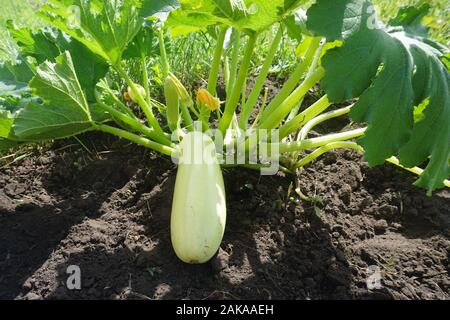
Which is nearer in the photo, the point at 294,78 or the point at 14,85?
the point at 294,78

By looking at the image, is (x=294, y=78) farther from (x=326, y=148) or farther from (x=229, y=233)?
(x=229, y=233)

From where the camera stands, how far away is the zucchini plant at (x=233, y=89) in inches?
53.0

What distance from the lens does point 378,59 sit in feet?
4.40

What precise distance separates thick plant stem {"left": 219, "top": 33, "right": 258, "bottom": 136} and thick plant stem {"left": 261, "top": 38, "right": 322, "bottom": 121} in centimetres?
17

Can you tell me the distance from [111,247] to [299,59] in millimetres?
1486

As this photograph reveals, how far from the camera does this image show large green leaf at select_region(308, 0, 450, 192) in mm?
1329

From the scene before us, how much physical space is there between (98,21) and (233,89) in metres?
0.52

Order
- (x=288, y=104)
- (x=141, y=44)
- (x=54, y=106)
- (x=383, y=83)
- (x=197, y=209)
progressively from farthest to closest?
(x=141, y=44), (x=288, y=104), (x=54, y=106), (x=197, y=209), (x=383, y=83)

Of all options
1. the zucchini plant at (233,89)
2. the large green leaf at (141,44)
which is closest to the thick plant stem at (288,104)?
the zucchini plant at (233,89)

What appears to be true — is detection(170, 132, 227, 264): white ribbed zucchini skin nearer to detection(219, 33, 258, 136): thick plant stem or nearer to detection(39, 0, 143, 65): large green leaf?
detection(219, 33, 258, 136): thick plant stem

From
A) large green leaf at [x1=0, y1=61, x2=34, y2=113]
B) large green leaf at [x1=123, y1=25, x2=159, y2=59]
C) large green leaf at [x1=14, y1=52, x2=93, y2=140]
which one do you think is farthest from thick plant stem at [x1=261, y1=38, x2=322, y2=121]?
large green leaf at [x1=0, y1=61, x2=34, y2=113]

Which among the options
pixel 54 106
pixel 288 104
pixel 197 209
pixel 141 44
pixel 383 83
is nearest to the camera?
pixel 383 83

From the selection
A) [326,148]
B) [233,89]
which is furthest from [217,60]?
[326,148]

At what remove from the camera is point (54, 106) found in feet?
5.37
